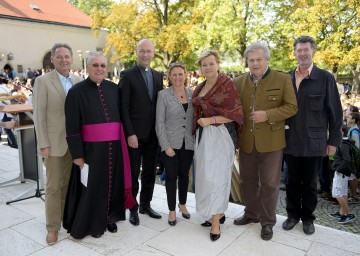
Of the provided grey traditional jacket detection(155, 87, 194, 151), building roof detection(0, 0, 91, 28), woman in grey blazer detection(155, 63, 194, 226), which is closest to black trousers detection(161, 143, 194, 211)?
woman in grey blazer detection(155, 63, 194, 226)

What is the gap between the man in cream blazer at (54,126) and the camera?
3154 mm

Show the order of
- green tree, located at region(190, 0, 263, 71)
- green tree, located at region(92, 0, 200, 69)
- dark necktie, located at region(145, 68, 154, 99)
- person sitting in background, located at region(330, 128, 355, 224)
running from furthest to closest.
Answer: green tree, located at region(92, 0, 200, 69) → green tree, located at region(190, 0, 263, 71) → person sitting in background, located at region(330, 128, 355, 224) → dark necktie, located at region(145, 68, 154, 99)

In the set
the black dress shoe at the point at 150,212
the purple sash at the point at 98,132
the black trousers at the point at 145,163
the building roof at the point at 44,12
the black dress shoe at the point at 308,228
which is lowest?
the black dress shoe at the point at 150,212

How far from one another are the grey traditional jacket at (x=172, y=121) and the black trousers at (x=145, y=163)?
0.85 ft

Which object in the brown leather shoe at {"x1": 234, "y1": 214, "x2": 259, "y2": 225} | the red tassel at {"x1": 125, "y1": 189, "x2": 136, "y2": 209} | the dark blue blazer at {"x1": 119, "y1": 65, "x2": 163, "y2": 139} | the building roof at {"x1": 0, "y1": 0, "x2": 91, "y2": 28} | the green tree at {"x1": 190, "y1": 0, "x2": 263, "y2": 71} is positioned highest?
the building roof at {"x1": 0, "y1": 0, "x2": 91, "y2": 28}

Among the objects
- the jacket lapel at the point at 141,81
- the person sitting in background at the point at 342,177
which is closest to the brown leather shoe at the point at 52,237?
the jacket lapel at the point at 141,81

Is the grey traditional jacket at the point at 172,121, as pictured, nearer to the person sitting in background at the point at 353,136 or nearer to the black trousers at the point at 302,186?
the black trousers at the point at 302,186

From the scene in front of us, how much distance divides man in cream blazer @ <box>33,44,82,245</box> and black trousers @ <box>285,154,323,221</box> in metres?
2.29

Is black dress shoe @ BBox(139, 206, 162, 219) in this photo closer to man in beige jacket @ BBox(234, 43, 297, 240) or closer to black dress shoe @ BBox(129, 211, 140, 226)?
black dress shoe @ BBox(129, 211, 140, 226)

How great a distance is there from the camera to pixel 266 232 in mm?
3340

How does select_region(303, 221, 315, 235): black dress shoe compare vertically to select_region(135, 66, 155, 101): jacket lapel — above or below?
below

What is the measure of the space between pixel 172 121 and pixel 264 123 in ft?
2.99

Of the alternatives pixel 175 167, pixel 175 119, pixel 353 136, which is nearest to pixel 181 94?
pixel 175 119

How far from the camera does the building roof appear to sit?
25478mm
